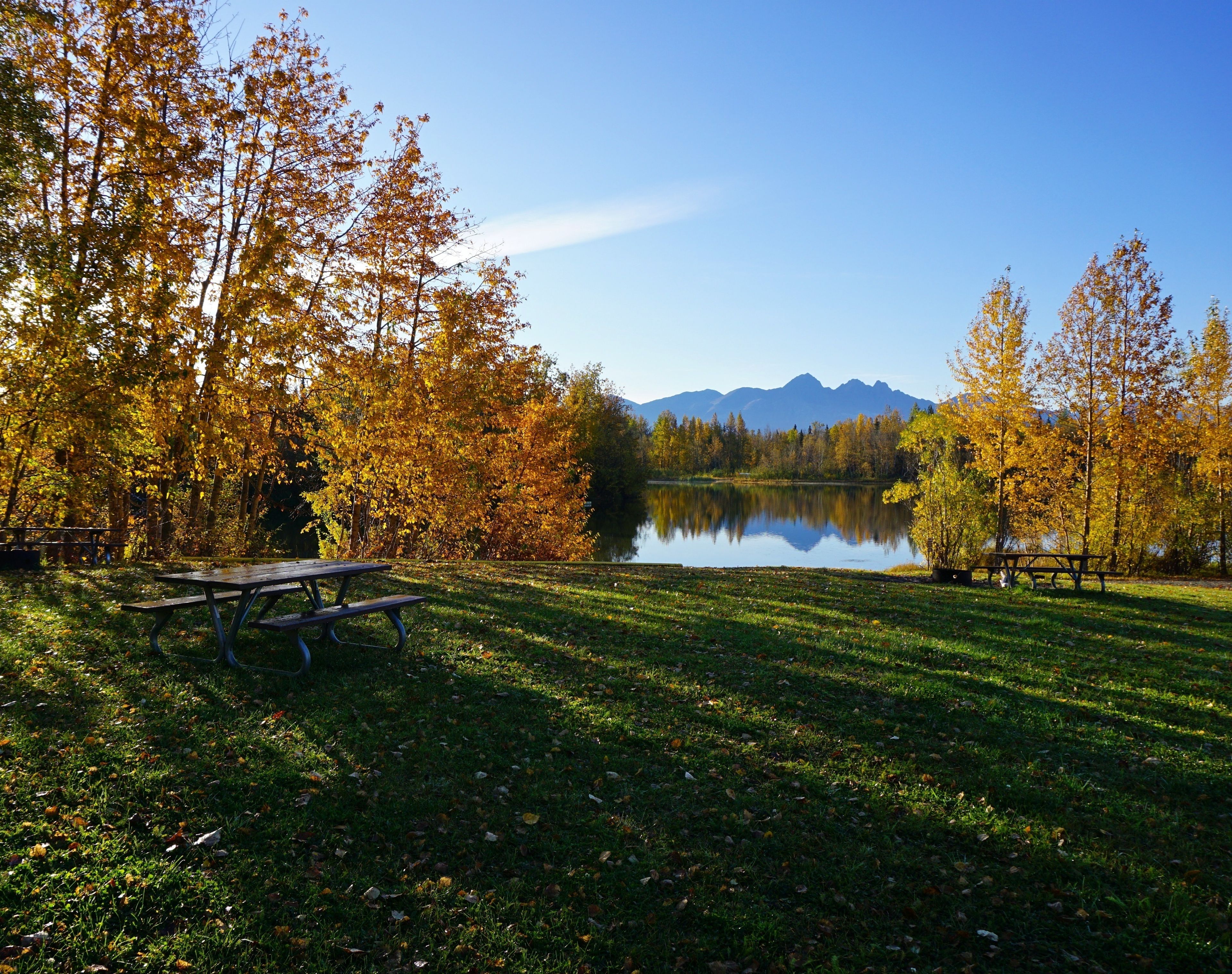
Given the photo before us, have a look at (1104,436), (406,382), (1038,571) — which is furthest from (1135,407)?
(406,382)

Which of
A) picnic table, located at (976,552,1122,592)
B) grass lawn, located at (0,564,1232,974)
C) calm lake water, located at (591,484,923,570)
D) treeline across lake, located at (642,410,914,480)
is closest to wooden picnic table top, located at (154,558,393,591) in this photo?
grass lawn, located at (0,564,1232,974)

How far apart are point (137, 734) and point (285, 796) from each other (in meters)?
1.50

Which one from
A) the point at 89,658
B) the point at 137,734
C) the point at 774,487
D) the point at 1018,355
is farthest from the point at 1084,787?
the point at 774,487

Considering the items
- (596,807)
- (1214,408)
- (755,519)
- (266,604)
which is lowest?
(755,519)

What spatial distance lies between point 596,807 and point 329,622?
3815 millimetres

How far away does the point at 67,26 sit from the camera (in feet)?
37.7

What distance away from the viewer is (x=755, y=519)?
59188mm

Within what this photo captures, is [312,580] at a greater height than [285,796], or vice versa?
[312,580]

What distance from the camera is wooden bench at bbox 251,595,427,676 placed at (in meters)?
6.27

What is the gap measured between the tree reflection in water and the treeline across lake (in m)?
28.3

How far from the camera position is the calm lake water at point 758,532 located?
35312mm

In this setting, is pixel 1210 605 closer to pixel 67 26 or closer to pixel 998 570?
pixel 998 570

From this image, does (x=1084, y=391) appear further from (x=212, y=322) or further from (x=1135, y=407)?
(x=212, y=322)

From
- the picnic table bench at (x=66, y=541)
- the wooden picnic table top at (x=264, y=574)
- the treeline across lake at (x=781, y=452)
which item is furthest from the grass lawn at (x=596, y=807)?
the treeline across lake at (x=781, y=452)
